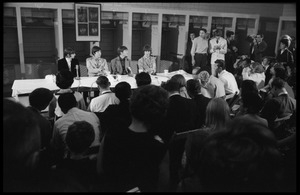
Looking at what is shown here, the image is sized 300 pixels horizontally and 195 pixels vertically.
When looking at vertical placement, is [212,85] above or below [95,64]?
below

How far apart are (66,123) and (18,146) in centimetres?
150

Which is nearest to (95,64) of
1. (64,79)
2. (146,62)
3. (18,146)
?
(146,62)

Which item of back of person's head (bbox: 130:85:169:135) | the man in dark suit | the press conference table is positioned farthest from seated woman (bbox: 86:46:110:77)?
back of person's head (bbox: 130:85:169:135)

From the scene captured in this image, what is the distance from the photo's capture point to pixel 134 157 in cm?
153

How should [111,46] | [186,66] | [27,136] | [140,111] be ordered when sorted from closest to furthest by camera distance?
[27,136], [140,111], [186,66], [111,46]

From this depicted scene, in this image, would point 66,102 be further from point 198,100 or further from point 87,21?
point 87,21

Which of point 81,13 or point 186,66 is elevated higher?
point 81,13

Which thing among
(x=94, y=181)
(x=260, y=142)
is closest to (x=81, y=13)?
(x=94, y=181)

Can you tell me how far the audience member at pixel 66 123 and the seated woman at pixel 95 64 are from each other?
2969 millimetres

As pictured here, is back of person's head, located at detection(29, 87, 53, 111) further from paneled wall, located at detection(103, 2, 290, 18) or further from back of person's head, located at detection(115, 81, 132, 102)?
paneled wall, located at detection(103, 2, 290, 18)

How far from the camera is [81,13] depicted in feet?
24.6

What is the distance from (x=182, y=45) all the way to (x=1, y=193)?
844 centimetres

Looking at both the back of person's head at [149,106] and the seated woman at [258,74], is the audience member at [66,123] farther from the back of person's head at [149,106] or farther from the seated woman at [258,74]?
the seated woman at [258,74]

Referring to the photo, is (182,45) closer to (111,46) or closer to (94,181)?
(111,46)
